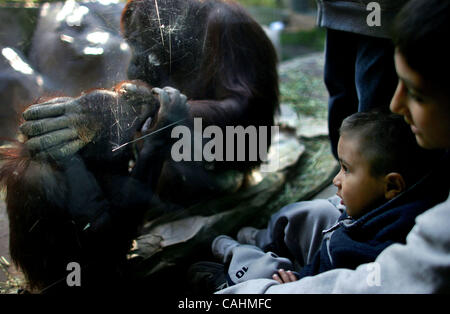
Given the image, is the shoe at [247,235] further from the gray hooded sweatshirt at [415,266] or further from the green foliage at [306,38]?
the green foliage at [306,38]

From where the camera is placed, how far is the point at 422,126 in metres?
0.89

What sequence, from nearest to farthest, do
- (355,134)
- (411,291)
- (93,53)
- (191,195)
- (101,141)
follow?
1. (411,291)
2. (355,134)
3. (101,141)
4. (93,53)
5. (191,195)

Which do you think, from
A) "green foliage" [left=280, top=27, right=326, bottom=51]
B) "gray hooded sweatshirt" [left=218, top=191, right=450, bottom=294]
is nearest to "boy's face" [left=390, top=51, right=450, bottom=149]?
"gray hooded sweatshirt" [left=218, top=191, right=450, bottom=294]

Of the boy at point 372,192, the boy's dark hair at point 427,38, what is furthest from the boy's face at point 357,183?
the boy's dark hair at point 427,38

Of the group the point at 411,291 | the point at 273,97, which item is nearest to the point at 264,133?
the point at 273,97

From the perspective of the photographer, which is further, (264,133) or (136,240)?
(264,133)

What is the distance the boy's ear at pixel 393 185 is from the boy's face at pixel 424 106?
15 cm

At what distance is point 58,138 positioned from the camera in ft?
3.77

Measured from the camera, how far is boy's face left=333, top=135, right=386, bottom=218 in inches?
43.2

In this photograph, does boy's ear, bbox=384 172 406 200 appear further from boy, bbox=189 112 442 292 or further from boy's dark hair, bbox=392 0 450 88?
boy's dark hair, bbox=392 0 450 88

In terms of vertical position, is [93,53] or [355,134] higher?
[93,53]

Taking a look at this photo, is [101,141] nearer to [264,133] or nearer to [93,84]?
[93,84]

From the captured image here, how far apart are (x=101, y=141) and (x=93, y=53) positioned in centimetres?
33

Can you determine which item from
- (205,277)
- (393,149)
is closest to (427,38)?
(393,149)
